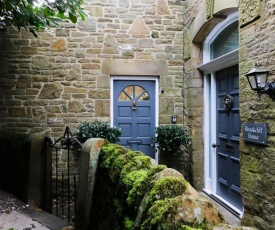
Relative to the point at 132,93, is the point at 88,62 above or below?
above

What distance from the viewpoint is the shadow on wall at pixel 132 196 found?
43.7 inches

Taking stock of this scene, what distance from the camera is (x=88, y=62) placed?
5.71 meters

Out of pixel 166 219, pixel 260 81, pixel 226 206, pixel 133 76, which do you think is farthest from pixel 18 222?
pixel 133 76

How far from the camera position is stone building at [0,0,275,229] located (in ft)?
16.8

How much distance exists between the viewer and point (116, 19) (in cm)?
574

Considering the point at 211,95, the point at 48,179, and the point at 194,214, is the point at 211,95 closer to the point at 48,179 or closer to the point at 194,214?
the point at 48,179

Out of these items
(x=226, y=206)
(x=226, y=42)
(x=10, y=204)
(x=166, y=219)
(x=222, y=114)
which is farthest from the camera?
(x=222, y=114)

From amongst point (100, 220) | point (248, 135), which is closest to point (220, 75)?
point (248, 135)

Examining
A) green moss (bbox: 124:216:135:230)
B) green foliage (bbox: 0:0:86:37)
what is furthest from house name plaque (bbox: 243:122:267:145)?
green foliage (bbox: 0:0:86:37)

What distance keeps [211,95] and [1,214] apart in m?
3.85

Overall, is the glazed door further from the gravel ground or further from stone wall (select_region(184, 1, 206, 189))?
the gravel ground

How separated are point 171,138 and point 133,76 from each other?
1.49 meters

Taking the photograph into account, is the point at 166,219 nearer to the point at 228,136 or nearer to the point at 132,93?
the point at 228,136

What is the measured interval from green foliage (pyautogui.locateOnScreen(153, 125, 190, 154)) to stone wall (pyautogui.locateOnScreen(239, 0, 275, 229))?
75.3 inches
